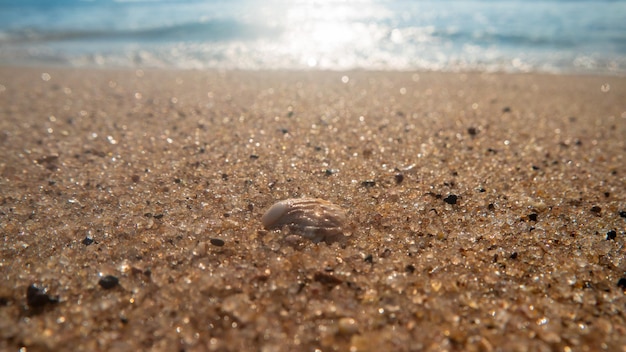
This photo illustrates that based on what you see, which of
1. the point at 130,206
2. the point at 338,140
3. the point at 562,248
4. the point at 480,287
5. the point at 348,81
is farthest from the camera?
the point at 348,81

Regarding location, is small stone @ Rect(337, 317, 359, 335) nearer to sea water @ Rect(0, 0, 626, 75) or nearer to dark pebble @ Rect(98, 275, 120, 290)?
dark pebble @ Rect(98, 275, 120, 290)

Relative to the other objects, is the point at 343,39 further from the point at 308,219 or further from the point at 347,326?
the point at 347,326

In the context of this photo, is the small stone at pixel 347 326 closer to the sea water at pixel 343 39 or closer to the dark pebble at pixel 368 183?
the dark pebble at pixel 368 183

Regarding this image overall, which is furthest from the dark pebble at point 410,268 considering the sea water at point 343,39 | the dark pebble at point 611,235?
the sea water at point 343,39

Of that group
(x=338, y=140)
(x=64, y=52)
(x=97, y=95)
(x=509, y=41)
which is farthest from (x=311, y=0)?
(x=338, y=140)

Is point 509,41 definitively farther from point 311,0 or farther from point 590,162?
point 311,0

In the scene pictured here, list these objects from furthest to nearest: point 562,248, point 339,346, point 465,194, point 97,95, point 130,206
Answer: point 97,95 < point 465,194 < point 130,206 < point 562,248 < point 339,346

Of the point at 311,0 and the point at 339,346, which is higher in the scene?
the point at 311,0

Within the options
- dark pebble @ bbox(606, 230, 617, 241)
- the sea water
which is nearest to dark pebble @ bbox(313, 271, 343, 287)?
dark pebble @ bbox(606, 230, 617, 241)
